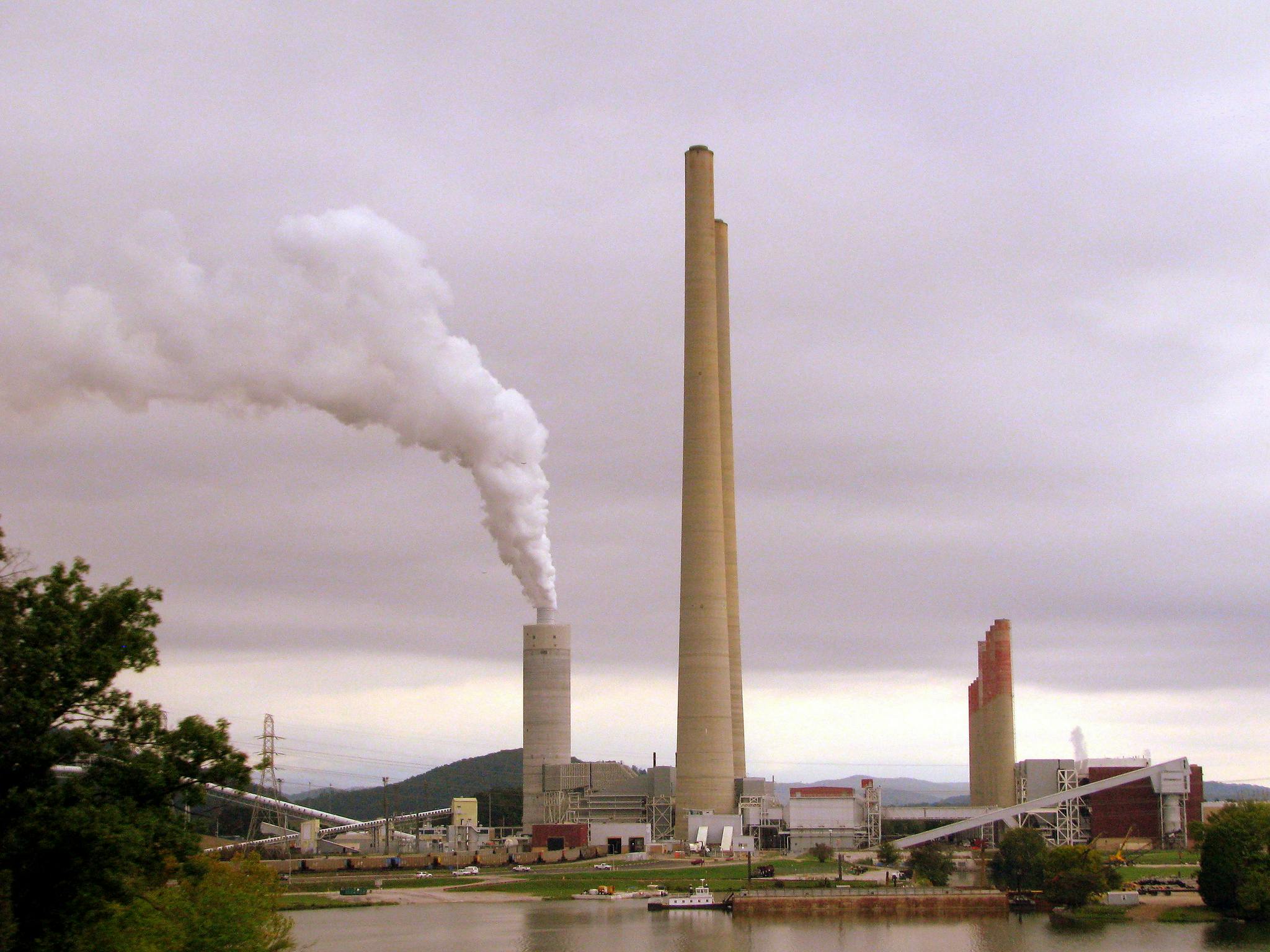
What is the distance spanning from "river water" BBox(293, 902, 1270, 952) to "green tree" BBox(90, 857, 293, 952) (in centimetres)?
1609

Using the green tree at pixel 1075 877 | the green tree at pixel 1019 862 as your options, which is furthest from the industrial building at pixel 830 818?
the green tree at pixel 1075 877

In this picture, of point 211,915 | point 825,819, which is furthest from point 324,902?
point 825,819

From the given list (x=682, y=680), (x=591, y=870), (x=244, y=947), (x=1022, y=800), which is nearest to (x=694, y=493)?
(x=682, y=680)

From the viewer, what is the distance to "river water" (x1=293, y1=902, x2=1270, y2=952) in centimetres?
5688

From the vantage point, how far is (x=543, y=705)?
106m

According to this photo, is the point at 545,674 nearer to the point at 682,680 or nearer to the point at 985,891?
the point at 682,680

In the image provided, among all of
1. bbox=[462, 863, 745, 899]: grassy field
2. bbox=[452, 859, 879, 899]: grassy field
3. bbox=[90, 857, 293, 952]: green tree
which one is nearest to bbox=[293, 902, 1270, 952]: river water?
bbox=[462, 863, 745, 899]: grassy field

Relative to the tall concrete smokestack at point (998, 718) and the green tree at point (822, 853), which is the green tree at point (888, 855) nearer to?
the green tree at point (822, 853)

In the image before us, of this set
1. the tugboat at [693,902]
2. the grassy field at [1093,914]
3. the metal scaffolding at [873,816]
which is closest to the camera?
the grassy field at [1093,914]

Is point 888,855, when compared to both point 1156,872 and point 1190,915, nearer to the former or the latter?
point 1156,872

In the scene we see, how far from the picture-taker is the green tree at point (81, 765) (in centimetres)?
2598

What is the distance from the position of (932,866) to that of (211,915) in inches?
2349

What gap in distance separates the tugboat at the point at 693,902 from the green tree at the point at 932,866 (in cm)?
1566

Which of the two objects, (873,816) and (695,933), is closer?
(695,933)
